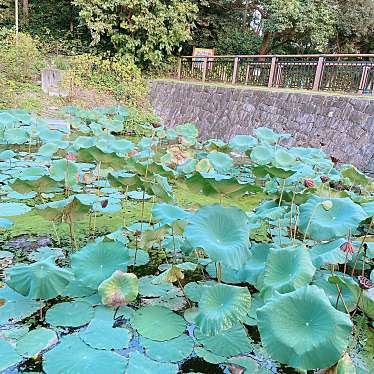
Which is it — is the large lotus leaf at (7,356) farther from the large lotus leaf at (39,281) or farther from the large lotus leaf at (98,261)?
the large lotus leaf at (98,261)

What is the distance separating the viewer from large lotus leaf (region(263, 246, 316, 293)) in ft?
5.17

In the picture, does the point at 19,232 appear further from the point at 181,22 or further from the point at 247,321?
the point at 181,22

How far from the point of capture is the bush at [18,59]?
10.1 meters

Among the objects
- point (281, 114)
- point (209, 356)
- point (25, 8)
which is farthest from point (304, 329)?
point (25, 8)

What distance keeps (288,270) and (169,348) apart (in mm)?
598

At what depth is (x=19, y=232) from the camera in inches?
109

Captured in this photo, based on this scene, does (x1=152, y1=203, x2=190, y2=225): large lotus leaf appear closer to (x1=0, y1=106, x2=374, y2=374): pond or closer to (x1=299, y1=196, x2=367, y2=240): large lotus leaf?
(x1=0, y1=106, x2=374, y2=374): pond

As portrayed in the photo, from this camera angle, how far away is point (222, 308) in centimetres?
159

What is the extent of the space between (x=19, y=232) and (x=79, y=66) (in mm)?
8968

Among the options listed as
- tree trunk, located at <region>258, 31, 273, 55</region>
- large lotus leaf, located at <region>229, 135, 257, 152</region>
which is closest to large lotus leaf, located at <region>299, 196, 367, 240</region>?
large lotus leaf, located at <region>229, 135, 257, 152</region>

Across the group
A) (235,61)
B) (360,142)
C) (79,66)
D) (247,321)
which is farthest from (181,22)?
(247,321)

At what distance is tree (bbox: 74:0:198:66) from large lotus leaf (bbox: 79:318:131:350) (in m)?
11.1

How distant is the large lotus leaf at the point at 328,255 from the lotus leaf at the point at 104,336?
0.92 metres

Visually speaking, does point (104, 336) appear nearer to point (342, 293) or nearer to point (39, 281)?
point (39, 281)
